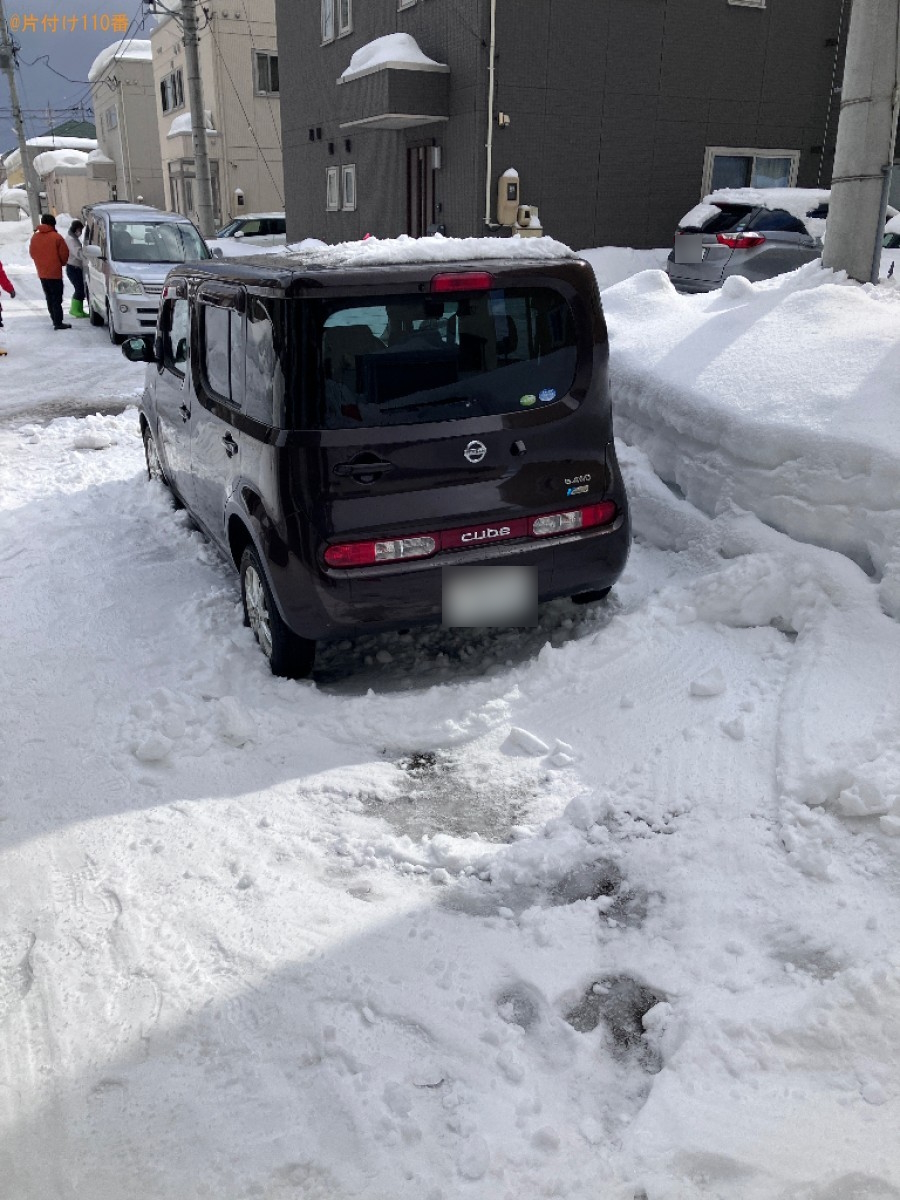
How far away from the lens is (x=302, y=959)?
9.60 ft

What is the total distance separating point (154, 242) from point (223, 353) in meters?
11.7

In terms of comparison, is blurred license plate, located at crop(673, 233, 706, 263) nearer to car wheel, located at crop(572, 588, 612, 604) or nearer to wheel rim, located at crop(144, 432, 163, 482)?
wheel rim, located at crop(144, 432, 163, 482)

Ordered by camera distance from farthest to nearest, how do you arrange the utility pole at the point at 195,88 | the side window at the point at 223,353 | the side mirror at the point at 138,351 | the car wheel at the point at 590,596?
the utility pole at the point at 195,88, the side mirror at the point at 138,351, the car wheel at the point at 590,596, the side window at the point at 223,353

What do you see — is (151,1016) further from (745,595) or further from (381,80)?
(381,80)

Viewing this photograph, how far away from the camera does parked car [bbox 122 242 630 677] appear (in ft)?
13.1

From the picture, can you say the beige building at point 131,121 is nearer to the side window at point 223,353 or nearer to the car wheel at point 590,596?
the side window at point 223,353

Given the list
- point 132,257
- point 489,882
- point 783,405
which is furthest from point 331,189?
point 489,882

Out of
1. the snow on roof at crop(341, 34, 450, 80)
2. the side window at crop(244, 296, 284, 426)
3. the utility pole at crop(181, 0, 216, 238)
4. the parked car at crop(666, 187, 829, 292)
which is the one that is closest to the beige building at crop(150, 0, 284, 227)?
the utility pole at crop(181, 0, 216, 238)

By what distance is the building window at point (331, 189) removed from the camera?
878 inches

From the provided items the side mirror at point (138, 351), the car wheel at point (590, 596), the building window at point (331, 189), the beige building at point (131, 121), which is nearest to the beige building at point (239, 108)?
the building window at point (331, 189)

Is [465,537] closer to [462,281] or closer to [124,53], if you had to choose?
[462,281]

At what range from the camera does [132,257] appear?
48.4 ft

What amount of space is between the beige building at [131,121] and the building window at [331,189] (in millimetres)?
27567

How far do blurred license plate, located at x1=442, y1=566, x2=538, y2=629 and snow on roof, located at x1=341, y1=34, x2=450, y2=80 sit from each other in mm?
14818
